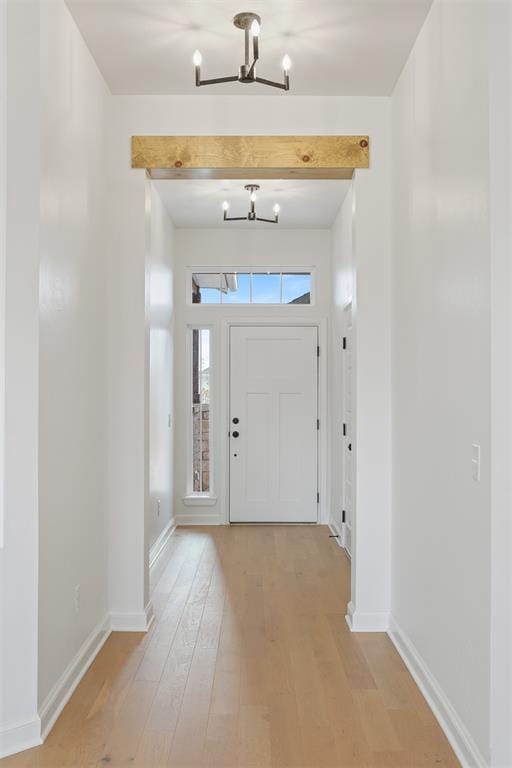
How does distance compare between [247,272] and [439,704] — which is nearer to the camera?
[439,704]

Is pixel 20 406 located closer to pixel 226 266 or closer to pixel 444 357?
pixel 444 357

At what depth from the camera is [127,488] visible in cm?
346

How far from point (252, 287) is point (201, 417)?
4.48 feet

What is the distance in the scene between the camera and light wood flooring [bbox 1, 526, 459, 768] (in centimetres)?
229

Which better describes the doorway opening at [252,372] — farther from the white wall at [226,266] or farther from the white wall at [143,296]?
the white wall at [143,296]

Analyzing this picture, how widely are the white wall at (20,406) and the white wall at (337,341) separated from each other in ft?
9.94

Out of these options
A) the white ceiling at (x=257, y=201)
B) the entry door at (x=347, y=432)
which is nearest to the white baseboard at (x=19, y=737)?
the entry door at (x=347, y=432)

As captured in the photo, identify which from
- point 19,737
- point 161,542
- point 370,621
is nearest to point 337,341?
point 161,542

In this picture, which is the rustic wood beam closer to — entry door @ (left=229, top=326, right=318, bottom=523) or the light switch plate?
the light switch plate

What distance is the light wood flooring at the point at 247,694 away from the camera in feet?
7.50

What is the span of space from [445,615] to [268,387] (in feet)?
12.9

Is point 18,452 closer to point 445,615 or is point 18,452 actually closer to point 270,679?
point 270,679

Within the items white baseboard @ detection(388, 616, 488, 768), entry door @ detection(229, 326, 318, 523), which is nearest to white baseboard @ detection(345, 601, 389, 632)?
white baseboard @ detection(388, 616, 488, 768)

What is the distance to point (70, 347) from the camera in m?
2.78
